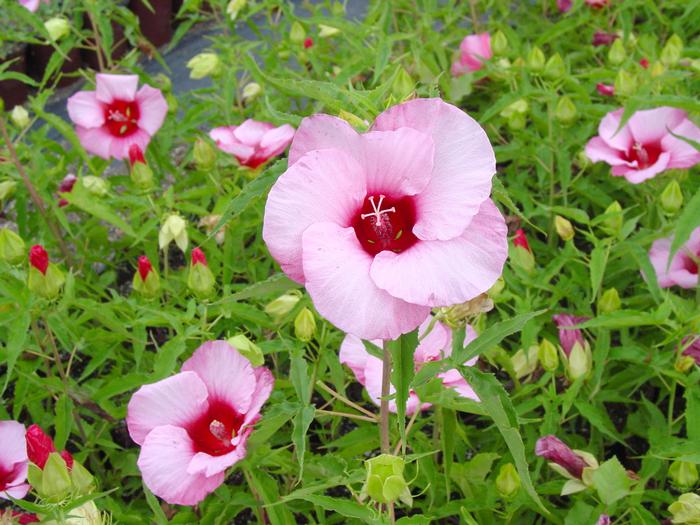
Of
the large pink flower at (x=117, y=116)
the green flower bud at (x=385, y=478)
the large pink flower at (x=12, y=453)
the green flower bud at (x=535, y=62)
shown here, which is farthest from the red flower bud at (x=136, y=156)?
the green flower bud at (x=385, y=478)

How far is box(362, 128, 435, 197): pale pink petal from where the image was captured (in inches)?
28.6

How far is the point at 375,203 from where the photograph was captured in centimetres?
80

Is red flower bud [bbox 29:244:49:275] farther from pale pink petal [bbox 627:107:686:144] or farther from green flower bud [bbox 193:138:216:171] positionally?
pale pink petal [bbox 627:107:686:144]

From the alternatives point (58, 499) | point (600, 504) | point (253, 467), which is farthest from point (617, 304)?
point (58, 499)

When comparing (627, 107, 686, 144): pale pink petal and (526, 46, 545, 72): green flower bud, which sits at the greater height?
(526, 46, 545, 72): green flower bud

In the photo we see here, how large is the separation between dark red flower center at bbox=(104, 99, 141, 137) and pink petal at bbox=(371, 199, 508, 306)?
1177 mm

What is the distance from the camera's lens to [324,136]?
2.41 feet

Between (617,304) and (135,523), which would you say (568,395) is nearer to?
(617,304)

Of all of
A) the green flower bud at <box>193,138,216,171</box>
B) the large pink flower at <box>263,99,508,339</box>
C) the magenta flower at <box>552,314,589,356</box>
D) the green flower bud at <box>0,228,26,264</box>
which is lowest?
the magenta flower at <box>552,314,589,356</box>

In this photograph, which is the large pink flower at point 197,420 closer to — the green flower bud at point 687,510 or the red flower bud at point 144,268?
the red flower bud at point 144,268

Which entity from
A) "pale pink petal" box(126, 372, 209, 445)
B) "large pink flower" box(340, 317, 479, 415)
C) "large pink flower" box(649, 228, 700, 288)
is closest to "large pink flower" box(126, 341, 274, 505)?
"pale pink petal" box(126, 372, 209, 445)

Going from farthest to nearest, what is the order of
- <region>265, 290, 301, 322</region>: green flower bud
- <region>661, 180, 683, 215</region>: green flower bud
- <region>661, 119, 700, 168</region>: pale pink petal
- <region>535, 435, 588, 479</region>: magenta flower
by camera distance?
<region>661, 119, 700, 168</region>: pale pink petal, <region>661, 180, 683, 215</region>: green flower bud, <region>265, 290, 301, 322</region>: green flower bud, <region>535, 435, 588, 479</region>: magenta flower

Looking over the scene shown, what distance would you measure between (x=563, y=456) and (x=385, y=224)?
0.46 metres

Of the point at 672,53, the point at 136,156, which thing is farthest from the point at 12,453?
→ the point at 672,53
